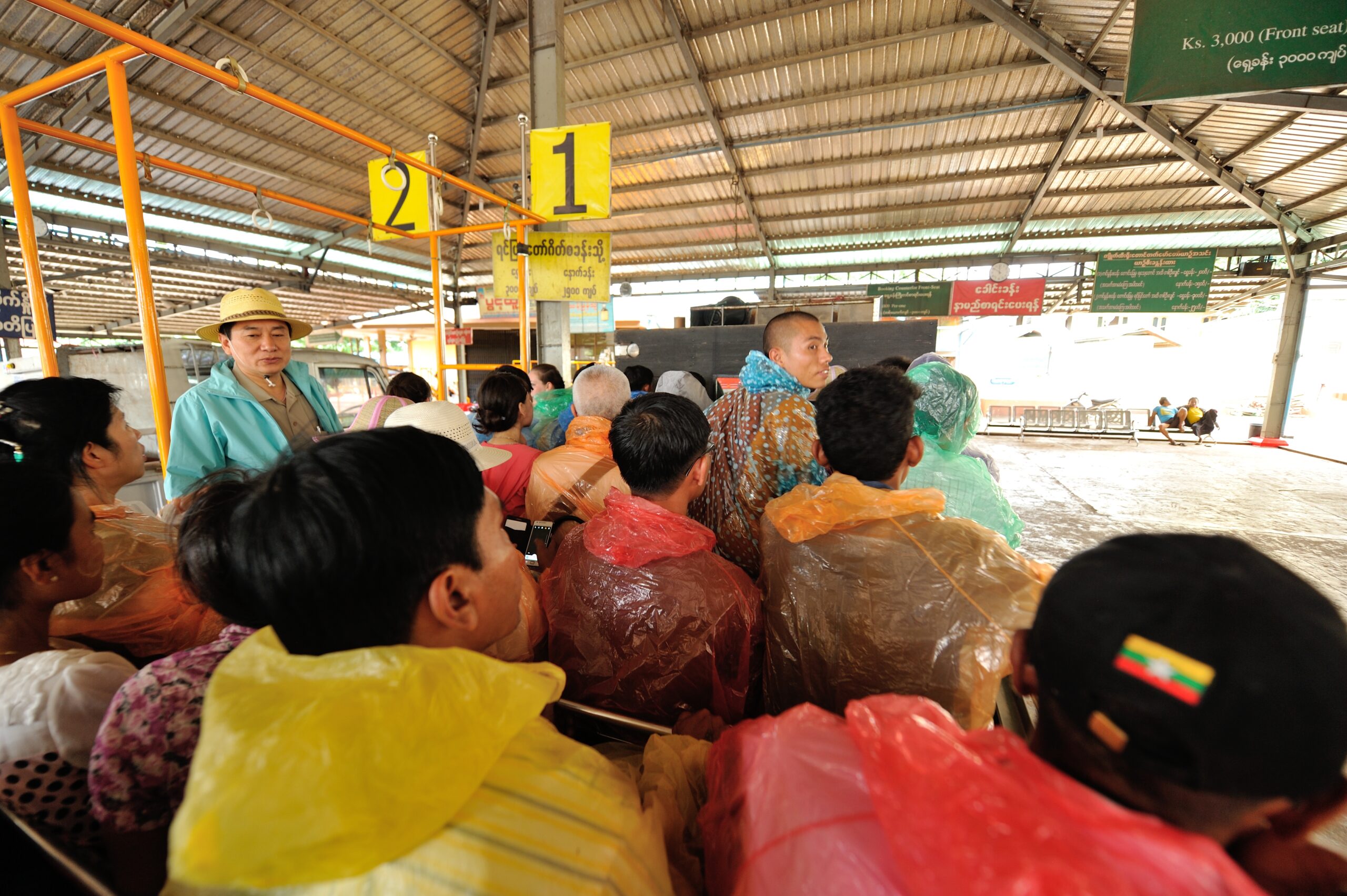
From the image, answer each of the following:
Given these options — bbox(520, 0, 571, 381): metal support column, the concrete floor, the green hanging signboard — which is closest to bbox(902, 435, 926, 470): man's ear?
the concrete floor

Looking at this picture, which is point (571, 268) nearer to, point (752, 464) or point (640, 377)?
point (640, 377)

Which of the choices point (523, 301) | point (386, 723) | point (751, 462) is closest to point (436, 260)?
point (523, 301)

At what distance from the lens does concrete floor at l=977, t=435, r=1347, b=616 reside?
446 cm

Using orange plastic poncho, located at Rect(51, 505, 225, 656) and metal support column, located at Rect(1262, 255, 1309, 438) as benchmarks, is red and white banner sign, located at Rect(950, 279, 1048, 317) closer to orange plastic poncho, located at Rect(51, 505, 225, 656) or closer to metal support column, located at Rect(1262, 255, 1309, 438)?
metal support column, located at Rect(1262, 255, 1309, 438)

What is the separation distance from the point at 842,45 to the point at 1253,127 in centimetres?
584

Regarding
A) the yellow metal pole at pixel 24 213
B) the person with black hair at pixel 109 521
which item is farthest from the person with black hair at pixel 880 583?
the yellow metal pole at pixel 24 213

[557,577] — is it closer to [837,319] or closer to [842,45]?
[837,319]

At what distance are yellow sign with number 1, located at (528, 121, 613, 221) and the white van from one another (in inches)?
92.3

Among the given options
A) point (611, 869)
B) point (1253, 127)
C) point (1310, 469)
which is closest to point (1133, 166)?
point (1253, 127)

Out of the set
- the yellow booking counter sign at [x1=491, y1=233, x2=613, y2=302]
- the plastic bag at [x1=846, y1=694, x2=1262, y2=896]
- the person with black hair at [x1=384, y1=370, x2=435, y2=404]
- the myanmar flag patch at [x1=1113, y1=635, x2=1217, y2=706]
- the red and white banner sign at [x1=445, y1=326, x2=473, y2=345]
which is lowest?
the plastic bag at [x1=846, y1=694, x2=1262, y2=896]

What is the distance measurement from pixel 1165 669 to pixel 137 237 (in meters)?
2.85

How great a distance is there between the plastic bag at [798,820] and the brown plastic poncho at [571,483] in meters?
1.25

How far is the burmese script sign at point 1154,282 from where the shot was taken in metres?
9.34

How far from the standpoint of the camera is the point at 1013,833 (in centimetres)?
44
